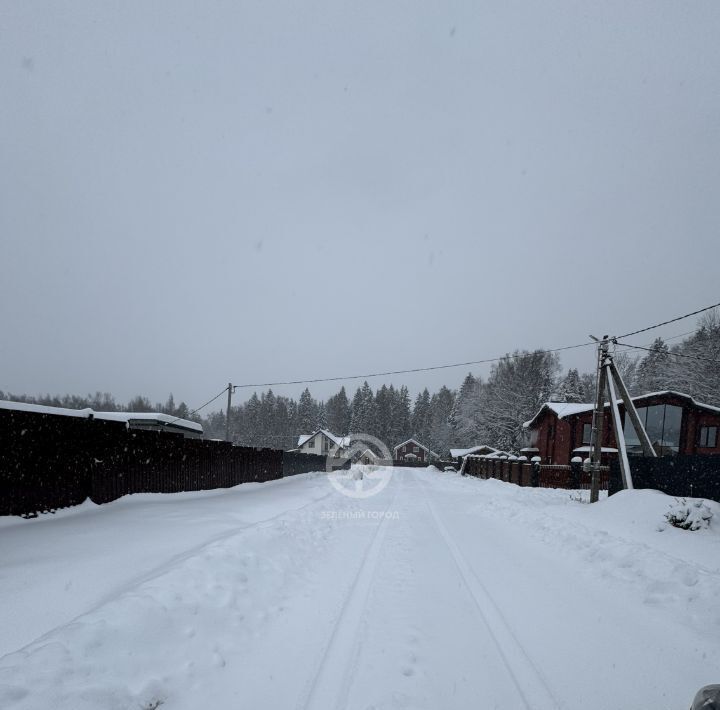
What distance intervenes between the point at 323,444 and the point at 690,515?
7031cm

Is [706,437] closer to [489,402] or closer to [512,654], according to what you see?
[489,402]

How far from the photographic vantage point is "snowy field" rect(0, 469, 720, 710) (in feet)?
9.78

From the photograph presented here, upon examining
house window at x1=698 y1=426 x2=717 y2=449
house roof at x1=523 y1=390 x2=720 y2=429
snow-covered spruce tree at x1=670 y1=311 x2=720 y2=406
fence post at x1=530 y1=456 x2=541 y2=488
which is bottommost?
fence post at x1=530 y1=456 x2=541 y2=488

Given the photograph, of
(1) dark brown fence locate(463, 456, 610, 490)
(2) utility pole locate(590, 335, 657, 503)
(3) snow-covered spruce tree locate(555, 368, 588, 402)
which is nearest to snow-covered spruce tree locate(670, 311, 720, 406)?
(3) snow-covered spruce tree locate(555, 368, 588, 402)

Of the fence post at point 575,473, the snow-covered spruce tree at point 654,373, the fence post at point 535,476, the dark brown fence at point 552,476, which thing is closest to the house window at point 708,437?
the snow-covered spruce tree at point 654,373

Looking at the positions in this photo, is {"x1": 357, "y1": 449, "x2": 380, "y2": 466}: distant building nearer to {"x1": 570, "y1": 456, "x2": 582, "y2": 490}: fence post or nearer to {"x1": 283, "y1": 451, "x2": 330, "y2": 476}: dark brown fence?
{"x1": 283, "y1": 451, "x2": 330, "y2": 476}: dark brown fence

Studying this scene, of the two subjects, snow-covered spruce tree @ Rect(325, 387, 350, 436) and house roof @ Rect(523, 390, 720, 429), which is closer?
house roof @ Rect(523, 390, 720, 429)

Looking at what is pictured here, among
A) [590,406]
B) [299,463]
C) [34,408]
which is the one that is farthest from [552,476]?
[34,408]

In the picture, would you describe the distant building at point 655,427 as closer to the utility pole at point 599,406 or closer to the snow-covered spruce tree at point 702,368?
the snow-covered spruce tree at point 702,368

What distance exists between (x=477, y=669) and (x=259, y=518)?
6.73m

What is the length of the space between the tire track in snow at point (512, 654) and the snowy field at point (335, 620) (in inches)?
0.7

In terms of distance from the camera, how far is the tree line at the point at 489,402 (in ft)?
130

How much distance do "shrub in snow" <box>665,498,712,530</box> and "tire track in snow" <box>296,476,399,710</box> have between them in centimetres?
740

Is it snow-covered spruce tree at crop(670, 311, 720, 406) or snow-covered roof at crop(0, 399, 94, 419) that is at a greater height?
snow-covered spruce tree at crop(670, 311, 720, 406)
